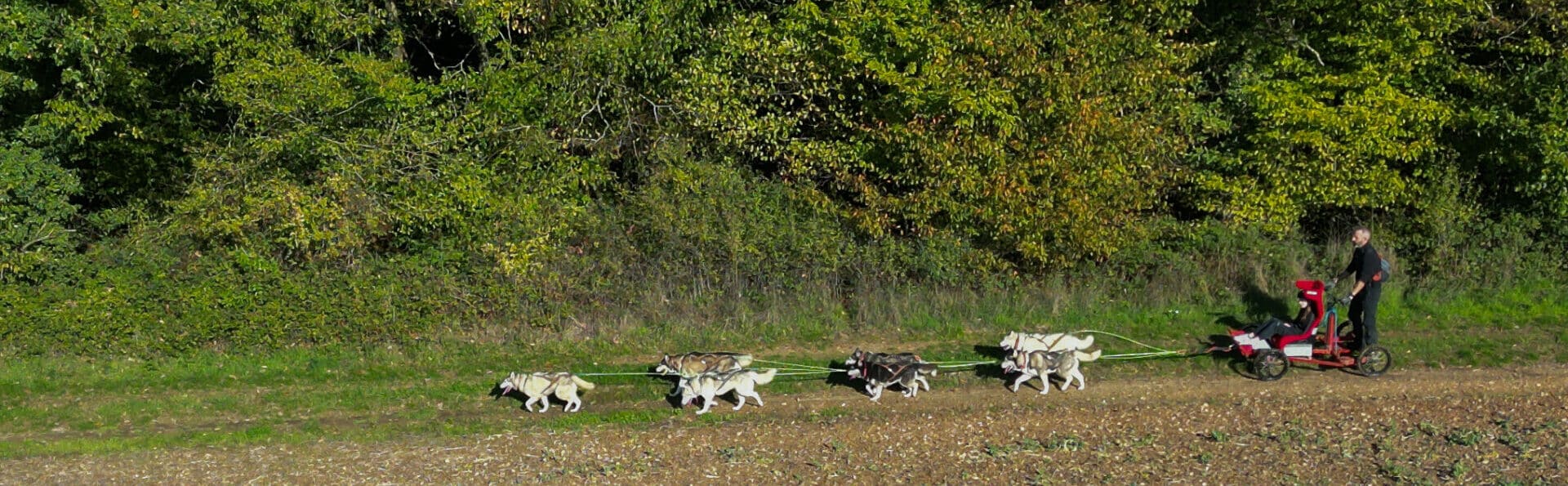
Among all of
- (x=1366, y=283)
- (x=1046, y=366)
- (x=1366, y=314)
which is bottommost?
(x=1046, y=366)

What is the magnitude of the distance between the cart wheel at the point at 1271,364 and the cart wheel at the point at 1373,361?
720 millimetres

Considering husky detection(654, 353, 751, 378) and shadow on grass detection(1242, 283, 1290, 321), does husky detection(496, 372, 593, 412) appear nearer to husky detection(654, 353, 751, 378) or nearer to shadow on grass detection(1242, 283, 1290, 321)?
husky detection(654, 353, 751, 378)

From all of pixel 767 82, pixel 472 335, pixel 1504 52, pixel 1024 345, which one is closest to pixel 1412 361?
pixel 1024 345

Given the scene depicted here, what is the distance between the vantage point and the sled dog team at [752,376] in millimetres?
12719

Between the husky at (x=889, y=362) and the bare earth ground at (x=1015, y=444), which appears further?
the husky at (x=889, y=362)

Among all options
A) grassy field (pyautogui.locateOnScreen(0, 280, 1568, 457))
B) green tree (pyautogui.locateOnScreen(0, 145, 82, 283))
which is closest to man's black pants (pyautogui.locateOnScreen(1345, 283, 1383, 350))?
grassy field (pyautogui.locateOnScreen(0, 280, 1568, 457))

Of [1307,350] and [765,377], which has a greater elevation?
[1307,350]

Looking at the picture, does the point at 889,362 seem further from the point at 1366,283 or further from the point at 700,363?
the point at 1366,283

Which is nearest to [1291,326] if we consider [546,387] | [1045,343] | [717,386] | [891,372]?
[1045,343]

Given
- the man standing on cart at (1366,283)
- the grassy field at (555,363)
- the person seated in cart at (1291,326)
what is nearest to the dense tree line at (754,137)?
the grassy field at (555,363)

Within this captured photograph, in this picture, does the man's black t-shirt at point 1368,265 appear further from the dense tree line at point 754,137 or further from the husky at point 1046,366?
the dense tree line at point 754,137

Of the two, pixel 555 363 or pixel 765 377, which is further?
pixel 555 363

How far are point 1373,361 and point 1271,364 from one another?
1.05 m

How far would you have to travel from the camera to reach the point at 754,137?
17.0 meters
